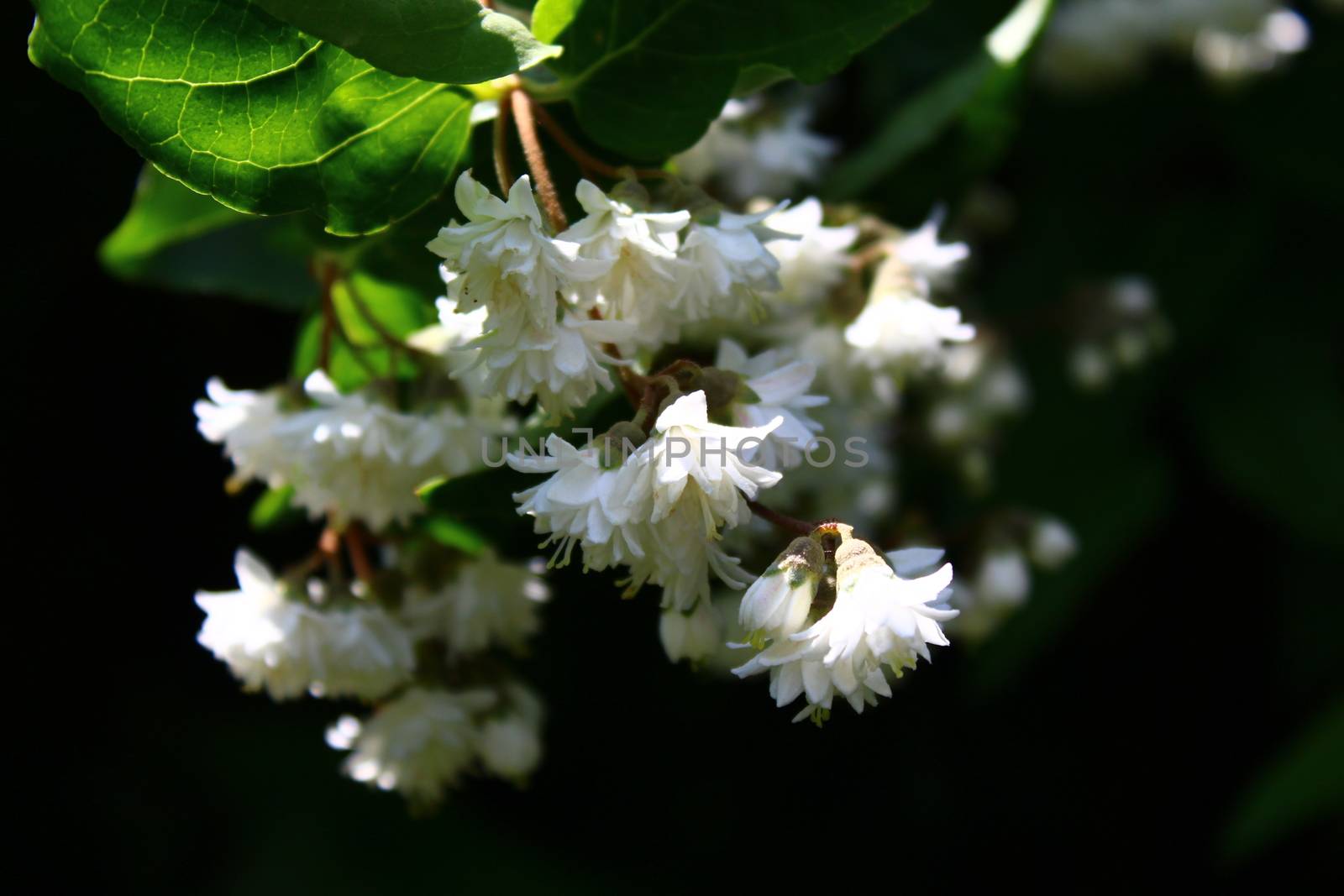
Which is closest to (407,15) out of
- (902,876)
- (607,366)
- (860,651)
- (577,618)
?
(607,366)

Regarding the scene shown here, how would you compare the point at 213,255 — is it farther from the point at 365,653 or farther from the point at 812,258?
the point at 812,258

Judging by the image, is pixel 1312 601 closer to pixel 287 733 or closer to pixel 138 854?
pixel 287 733

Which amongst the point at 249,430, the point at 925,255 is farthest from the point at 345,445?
the point at 925,255

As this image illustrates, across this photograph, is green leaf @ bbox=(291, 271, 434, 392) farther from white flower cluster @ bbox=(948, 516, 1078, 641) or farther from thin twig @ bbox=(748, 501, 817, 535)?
white flower cluster @ bbox=(948, 516, 1078, 641)

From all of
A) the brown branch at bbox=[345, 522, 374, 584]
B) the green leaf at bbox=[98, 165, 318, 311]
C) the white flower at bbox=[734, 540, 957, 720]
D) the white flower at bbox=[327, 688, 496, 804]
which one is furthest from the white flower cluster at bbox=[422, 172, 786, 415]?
the green leaf at bbox=[98, 165, 318, 311]

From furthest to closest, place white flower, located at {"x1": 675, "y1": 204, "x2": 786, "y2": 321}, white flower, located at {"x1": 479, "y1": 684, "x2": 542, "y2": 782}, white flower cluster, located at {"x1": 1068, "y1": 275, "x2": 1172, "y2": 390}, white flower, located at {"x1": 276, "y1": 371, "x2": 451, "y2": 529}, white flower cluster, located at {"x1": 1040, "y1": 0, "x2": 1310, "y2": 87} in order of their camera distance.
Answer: white flower cluster, located at {"x1": 1040, "y1": 0, "x2": 1310, "y2": 87} < white flower cluster, located at {"x1": 1068, "y1": 275, "x2": 1172, "y2": 390} < white flower, located at {"x1": 479, "y1": 684, "x2": 542, "y2": 782} < white flower, located at {"x1": 276, "y1": 371, "x2": 451, "y2": 529} < white flower, located at {"x1": 675, "y1": 204, "x2": 786, "y2": 321}
